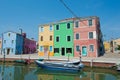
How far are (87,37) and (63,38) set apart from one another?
6401mm

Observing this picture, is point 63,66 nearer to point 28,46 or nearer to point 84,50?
point 84,50

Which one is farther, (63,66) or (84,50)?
(84,50)

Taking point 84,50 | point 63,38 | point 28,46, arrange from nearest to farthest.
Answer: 1. point 84,50
2. point 63,38
3. point 28,46

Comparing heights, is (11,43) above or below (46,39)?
below

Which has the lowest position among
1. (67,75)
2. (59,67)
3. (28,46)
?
(67,75)

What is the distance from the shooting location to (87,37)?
40.8m

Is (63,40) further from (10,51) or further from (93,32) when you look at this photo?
(10,51)

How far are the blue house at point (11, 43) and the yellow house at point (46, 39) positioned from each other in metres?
11.4

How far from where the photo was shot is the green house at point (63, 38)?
142 feet

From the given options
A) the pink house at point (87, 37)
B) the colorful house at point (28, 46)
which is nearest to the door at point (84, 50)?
the pink house at point (87, 37)

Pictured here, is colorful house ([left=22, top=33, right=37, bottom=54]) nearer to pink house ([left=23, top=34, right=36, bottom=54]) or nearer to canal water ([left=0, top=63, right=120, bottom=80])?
pink house ([left=23, top=34, right=36, bottom=54])

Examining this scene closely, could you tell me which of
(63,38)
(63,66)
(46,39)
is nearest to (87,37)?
(63,38)

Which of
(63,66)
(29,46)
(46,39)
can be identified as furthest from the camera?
(29,46)

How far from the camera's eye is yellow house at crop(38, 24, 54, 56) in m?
46.3
